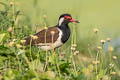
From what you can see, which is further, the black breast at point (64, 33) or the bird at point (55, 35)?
the black breast at point (64, 33)

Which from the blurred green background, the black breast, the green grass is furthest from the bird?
the blurred green background

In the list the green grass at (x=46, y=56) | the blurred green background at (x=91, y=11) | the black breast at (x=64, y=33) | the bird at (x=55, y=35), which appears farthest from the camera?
the blurred green background at (x=91, y=11)

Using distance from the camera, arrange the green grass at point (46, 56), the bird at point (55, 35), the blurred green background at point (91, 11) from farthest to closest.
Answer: the blurred green background at point (91, 11), the bird at point (55, 35), the green grass at point (46, 56)

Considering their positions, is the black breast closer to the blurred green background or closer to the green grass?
the green grass

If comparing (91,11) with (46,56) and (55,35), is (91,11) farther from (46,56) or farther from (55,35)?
(46,56)

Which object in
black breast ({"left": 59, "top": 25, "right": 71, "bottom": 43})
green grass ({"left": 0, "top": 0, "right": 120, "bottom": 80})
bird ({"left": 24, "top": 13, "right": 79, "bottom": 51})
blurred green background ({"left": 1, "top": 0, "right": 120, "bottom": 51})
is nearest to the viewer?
green grass ({"left": 0, "top": 0, "right": 120, "bottom": 80})

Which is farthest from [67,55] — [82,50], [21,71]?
[82,50]

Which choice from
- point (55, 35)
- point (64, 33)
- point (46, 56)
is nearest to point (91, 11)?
point (64, 33)

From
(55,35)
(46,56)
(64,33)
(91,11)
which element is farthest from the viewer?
(91,11)

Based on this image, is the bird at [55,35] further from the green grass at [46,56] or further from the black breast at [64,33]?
the green grass at [46,56]

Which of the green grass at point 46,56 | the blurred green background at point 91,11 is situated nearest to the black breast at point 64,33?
the green grass at point 46,56

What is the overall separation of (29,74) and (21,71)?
0.61 ft

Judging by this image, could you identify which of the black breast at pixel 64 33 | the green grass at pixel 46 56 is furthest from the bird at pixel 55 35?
the green grass at pixel 46 56

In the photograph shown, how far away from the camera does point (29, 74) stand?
341 centimetres
